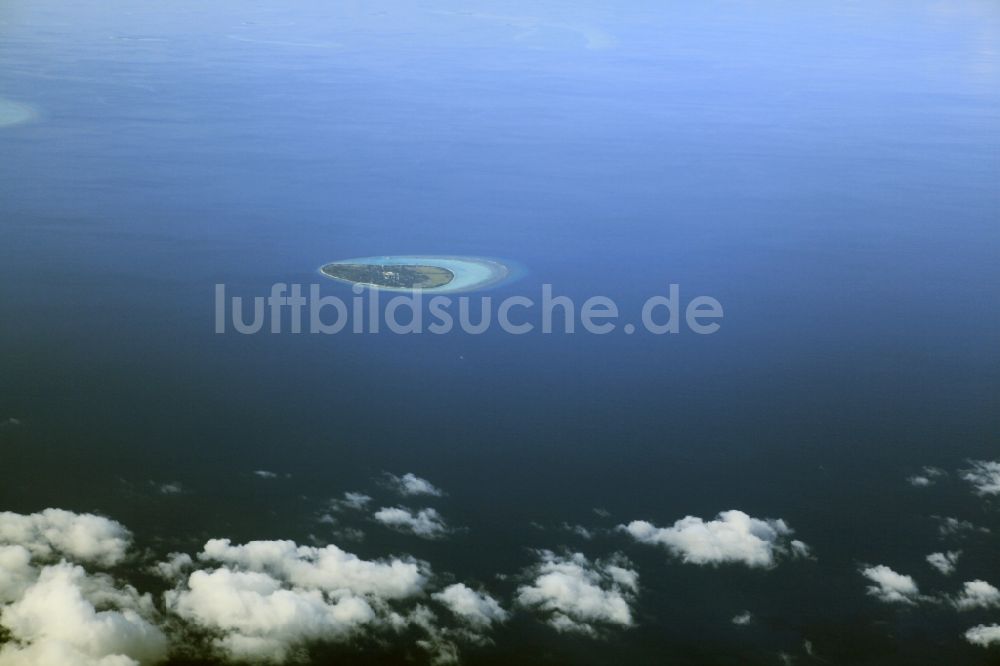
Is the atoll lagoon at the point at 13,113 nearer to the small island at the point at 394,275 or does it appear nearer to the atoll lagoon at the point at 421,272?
the atoll lagoon at the point at 421,272

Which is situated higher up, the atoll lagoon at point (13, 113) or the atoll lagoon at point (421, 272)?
the atoll lagoon at point (13, 113)

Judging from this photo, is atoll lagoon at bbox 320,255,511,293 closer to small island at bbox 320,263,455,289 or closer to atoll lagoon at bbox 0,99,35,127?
small island at bbox 320,263,455,289

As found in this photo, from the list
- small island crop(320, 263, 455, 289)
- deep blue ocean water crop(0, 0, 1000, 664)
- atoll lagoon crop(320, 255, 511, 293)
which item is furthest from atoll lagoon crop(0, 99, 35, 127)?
small island crop(320, 263, 455, 289)

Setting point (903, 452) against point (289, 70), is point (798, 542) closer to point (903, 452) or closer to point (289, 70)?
point (903, 452)

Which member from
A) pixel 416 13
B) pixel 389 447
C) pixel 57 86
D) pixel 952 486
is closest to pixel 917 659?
pixel 952 486

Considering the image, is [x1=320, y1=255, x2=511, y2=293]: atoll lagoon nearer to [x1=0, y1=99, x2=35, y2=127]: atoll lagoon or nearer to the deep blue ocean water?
the deep blue ocean water

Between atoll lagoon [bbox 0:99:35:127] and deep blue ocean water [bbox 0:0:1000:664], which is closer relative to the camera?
deep blue ocean water [bbox 0:0:1000:664]

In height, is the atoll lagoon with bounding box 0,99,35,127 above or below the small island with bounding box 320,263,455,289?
above

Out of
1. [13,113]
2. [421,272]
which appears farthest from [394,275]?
[13,113]

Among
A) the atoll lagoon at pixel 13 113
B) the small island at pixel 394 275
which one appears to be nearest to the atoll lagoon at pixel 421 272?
the small island at pixel 394 275
